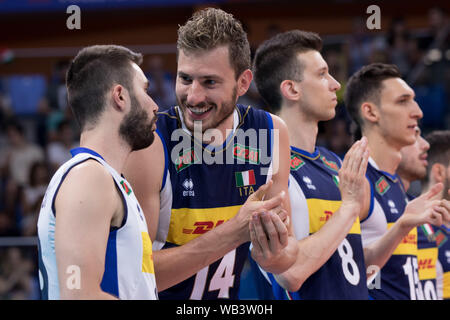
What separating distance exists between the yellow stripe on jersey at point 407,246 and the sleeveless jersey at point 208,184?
137 centimetres

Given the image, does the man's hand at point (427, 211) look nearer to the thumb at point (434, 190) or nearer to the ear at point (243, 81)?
the thumb at point (434, 190)

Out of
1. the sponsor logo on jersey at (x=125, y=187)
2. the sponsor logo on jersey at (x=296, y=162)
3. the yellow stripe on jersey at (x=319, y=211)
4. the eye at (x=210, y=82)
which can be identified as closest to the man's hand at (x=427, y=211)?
the yellow stripe on jersey at (x=319, y=211)

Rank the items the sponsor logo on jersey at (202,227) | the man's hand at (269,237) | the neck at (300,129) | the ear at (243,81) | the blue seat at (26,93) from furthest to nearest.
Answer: the blue seat at (26,93), the neck at (300,129), the ear at (243,81), the sponsor logo on jersey at (202,227), the man's hand at (269,237)

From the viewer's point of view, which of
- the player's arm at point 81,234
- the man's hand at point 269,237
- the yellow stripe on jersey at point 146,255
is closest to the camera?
the player's arm at point 81,234

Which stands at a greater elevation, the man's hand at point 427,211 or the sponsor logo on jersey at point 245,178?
the sponsor logo on jersey at point 245,178

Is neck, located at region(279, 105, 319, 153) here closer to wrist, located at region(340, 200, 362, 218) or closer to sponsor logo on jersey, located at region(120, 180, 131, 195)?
wrist, located at region(340, 200, 362, 218)

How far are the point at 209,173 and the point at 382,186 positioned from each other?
1.73m

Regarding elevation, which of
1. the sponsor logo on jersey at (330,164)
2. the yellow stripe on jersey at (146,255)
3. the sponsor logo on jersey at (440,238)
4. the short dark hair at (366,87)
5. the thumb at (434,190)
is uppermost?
the short dark hair at (366,87)

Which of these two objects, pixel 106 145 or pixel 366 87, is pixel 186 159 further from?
pixel 366 87

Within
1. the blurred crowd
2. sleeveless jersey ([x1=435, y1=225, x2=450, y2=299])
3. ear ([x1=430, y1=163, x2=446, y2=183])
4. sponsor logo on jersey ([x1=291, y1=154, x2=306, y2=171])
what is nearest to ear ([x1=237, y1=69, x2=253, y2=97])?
sponsor logo on jersey ([x1=291, y1=154, x2=306, y2=171])

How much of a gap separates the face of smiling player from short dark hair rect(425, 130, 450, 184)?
2.83 metres

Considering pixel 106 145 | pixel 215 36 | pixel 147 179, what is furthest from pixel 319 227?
A: pixel 106 145

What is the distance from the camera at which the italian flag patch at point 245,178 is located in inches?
135
